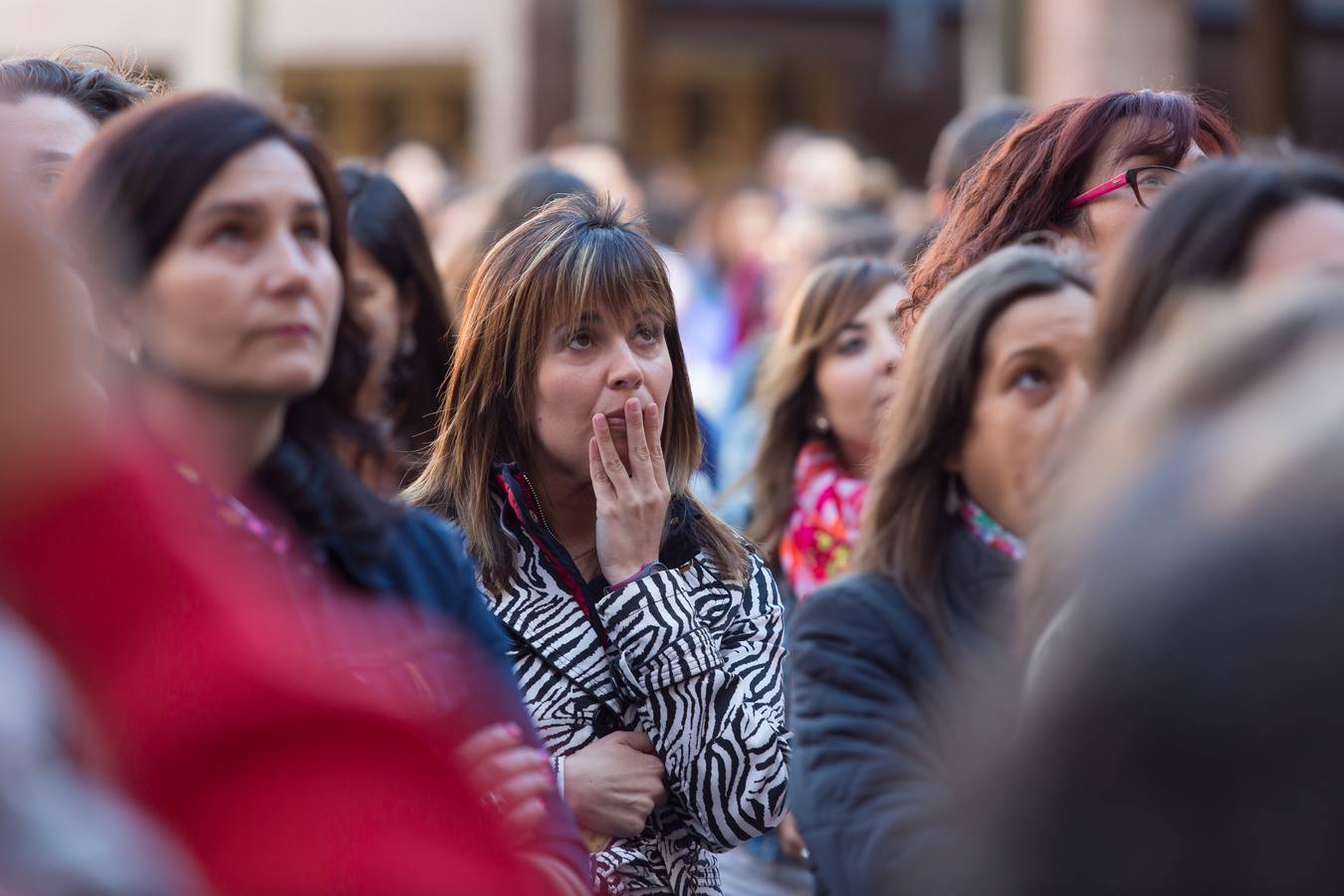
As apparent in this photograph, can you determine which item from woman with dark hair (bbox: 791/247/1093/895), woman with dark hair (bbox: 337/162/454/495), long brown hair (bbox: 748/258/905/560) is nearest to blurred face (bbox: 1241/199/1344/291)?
woman with dark hair (bbox: 791/247/1093/895)

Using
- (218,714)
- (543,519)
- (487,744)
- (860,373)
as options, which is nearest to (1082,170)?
(543,519)

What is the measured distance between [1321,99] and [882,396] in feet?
61.0

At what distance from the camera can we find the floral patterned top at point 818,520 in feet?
14.0

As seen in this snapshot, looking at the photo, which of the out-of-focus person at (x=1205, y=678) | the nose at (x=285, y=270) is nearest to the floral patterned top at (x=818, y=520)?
the nose at (x=285, y=270)

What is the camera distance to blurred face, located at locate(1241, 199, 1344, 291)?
219 centimetres

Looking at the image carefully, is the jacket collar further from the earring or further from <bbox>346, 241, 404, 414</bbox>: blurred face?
<bbox>346, 241, 404, 414</bbox>: blurred face

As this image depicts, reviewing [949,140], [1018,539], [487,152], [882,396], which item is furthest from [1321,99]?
[1018,539]

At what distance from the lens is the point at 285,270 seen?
2307 mm

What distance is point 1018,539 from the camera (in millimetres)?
2885

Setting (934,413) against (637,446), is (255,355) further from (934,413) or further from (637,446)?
(934,413)

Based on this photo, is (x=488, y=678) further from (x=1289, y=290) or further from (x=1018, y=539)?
(x=1289, y=290)

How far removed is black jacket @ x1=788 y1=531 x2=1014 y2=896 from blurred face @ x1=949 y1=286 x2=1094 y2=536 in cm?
13

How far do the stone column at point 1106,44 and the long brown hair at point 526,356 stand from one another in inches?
372

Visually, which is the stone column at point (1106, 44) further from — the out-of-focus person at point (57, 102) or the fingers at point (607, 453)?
the fingers at point (607, 453)
